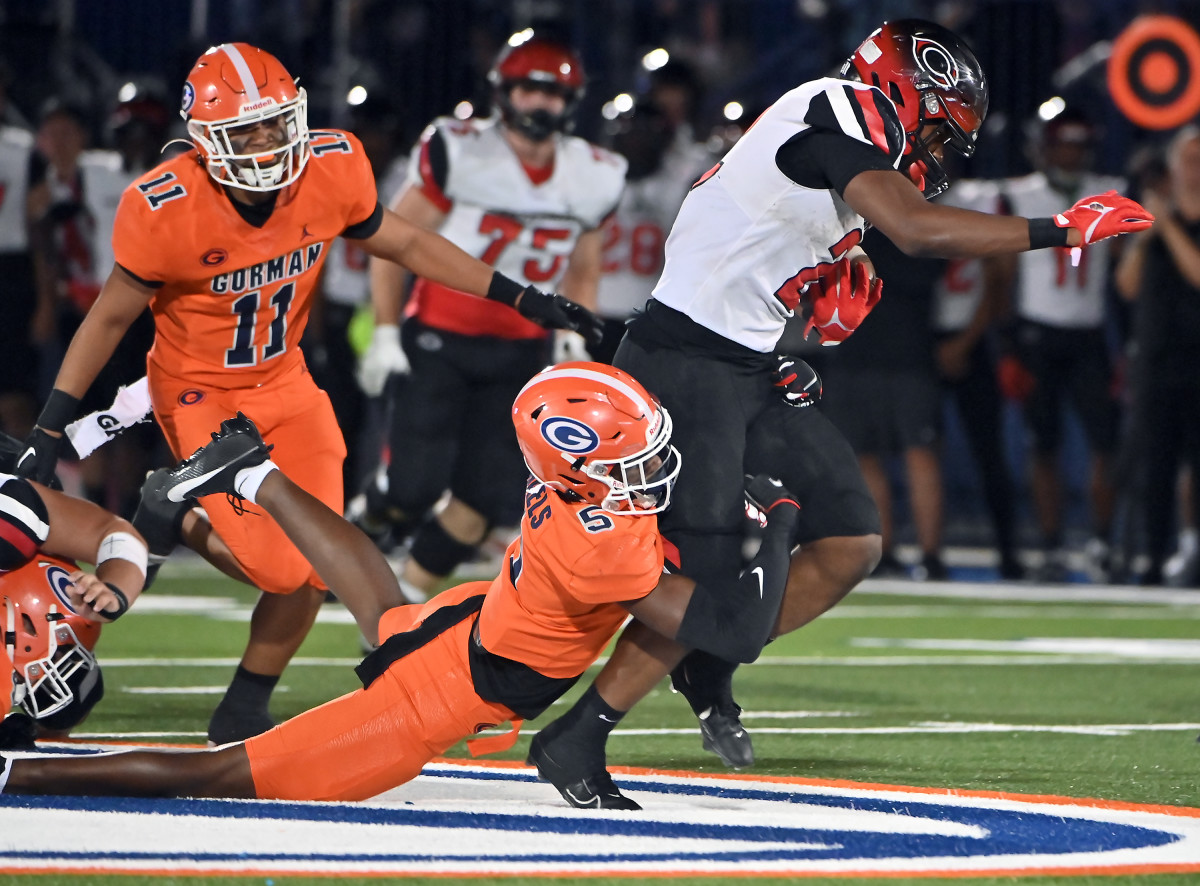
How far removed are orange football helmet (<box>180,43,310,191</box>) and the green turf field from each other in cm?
136

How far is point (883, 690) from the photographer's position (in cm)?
620

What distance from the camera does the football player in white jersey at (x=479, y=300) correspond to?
22.6ft

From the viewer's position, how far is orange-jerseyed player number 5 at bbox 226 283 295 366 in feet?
15.9

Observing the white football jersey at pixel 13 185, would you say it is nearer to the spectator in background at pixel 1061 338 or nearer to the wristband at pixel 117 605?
the spectator in background at pixel 1061 338

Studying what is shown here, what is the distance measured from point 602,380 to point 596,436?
14 centimetres

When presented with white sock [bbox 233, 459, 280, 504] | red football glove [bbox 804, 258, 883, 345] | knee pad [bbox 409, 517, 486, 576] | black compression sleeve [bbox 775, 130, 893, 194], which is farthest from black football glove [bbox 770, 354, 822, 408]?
knee pad [bbox 409, 517, 486, 576]

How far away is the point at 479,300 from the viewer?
689 cm

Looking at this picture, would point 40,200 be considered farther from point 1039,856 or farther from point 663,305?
point 1039,856

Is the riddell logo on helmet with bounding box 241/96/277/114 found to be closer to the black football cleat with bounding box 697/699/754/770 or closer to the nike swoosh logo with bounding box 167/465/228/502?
the nike swoosh logo with bounding box 167/465/228/502

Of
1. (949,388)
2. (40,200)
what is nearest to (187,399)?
(40,200)

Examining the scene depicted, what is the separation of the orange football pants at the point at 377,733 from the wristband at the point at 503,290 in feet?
4.45

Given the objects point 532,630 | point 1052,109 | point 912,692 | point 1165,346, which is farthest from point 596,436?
point 1052,109

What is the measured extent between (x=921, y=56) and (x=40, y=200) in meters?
6.85

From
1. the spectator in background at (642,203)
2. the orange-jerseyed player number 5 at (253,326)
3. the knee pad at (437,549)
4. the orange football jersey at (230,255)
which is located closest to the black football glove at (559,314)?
the orange football jersey at (230,255)
